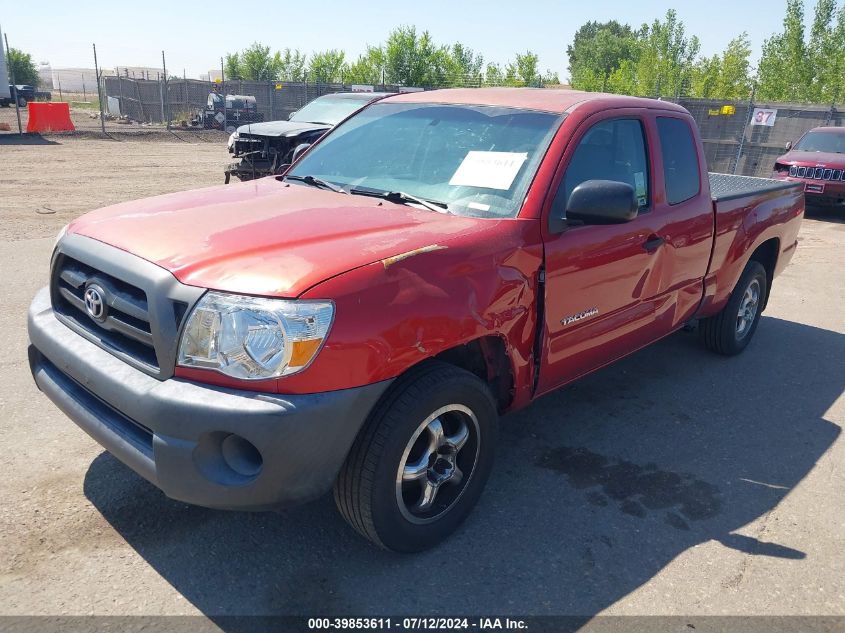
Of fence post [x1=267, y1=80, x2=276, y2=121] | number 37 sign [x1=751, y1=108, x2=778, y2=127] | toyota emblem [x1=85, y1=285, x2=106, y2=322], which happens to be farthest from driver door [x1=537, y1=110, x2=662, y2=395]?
fence post [x1=267, y1=80, x2=276, y2=121]

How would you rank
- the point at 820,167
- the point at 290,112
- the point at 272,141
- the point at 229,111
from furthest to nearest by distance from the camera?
the point at 290,112 < the point at 229,111 < the point at 820,167 < the point at 272,141

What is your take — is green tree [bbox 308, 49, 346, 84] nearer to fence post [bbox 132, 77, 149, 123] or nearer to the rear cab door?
fence post [bbox 132, 77, 149, 123]

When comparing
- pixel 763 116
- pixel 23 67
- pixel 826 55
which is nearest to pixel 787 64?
pixel 826 55

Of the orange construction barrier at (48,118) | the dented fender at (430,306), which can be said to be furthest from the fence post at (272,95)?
the dented fender at (430,306)

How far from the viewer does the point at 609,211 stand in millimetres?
3051

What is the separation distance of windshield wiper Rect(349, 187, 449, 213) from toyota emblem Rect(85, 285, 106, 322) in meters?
1.36

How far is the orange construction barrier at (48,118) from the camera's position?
75.6ft

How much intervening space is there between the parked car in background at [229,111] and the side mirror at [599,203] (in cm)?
2510

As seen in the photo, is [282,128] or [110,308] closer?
[110,308]

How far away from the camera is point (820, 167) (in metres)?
12.6

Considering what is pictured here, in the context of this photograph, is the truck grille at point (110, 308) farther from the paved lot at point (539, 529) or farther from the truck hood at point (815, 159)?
the truck hood at point (815, 159)

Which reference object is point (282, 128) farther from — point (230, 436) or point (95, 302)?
point (230, 436)

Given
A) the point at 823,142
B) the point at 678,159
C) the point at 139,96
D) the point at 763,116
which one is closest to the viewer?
the point at 678,159

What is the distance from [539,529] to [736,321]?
122 inches
